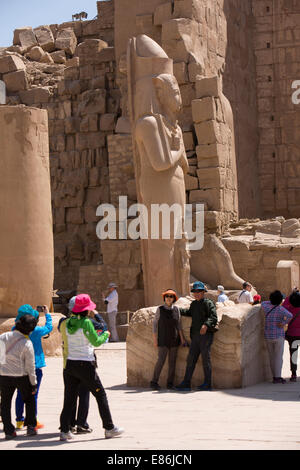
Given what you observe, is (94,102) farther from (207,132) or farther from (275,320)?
(275,320)

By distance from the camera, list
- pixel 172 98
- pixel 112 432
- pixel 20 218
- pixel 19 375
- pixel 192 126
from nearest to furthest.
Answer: pixel 112 432 < pixel 19 375 < pixel 20 218 < pixel 172 98 < pixel 192 126

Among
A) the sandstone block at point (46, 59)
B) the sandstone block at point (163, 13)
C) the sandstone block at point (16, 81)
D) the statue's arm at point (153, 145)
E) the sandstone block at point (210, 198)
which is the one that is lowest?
the sandstone block at point (210, 198)

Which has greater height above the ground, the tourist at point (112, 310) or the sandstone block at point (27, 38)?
the sandstone block at point (27, 38)

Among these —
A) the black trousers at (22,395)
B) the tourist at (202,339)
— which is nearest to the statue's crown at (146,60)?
the tourist at (202,339)

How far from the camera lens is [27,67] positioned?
24.6 m

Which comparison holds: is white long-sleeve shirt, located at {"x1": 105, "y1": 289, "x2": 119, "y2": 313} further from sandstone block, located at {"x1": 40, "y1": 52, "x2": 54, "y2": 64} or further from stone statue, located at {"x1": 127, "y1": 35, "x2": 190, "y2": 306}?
sandstone block, located at {"x1": 40, "y1": 52, "x2": 54, "y2": 64}

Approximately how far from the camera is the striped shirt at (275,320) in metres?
9.26

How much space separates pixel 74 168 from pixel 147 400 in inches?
597

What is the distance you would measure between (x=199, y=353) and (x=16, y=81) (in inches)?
661

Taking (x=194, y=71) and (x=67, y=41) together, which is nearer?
(x=194, y=71)

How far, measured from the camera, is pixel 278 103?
2230cm

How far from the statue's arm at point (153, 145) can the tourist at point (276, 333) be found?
546cm

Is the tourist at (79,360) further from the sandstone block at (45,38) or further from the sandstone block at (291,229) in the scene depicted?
the sandstone block at (45,38)

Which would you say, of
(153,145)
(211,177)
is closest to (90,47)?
(211,177)
